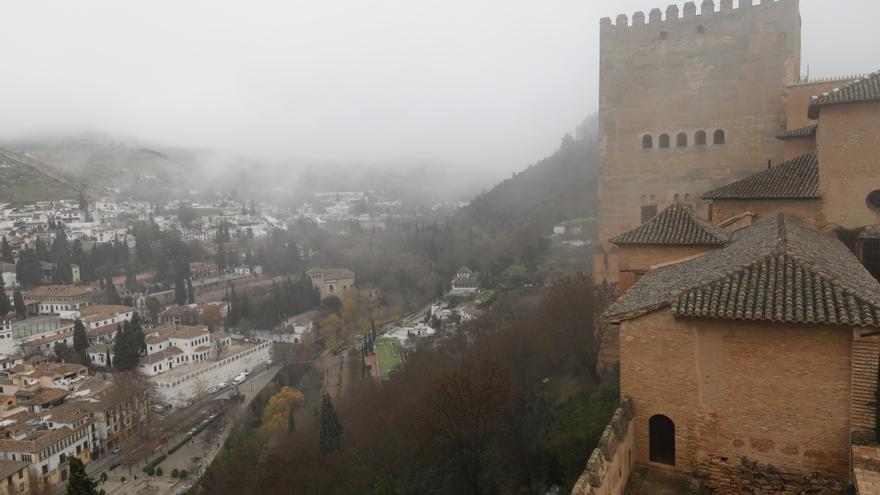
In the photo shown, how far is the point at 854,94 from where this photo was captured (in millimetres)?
10508

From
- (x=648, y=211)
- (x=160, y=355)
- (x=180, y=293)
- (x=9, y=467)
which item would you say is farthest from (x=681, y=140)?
(x=180, y=293)

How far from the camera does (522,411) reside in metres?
16.9

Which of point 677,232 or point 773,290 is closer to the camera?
point 773,290

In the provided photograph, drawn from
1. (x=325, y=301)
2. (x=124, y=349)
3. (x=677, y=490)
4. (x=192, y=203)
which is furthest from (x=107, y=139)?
(x=677, y=490)

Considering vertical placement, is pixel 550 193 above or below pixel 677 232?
above

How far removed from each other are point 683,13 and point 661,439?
13074mm

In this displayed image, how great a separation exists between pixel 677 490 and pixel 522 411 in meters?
10.4

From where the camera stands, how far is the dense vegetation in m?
12.6

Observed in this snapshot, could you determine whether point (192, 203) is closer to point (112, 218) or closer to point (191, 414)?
point (112, 218)

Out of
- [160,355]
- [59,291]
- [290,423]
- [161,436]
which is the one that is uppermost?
[59,291]

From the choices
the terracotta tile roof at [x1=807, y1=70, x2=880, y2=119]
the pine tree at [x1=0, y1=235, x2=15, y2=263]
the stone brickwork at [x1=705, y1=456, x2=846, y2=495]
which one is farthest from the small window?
the pine tree at [x1=0, y1=235, x2=15, y2=263]

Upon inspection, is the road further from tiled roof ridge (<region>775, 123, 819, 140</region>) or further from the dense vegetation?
tiled roof ridge (<region>775, 123, 819, 140</region>)

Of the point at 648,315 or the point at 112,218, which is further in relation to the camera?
the point at 112,218

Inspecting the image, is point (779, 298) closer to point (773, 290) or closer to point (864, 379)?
point (773, 290)
